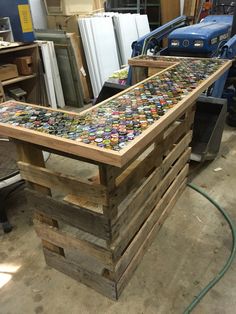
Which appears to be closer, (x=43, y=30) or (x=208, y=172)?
(x=208, y=172)

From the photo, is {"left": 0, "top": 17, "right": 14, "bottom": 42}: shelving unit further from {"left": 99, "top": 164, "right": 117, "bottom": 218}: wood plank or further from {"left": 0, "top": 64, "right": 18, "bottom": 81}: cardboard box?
{"left": 99, "top": 164, "right": 117, "bottom": 218}: wood plank

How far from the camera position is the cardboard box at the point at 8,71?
294 cm

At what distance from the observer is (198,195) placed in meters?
2.10

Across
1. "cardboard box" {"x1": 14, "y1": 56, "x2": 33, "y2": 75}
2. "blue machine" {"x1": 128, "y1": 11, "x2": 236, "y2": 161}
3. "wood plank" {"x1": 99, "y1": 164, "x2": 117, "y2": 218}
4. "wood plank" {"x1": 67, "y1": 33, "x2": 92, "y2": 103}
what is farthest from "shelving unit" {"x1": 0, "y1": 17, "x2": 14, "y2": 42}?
"wood plank" {"x1": 99, "y1": 164, "x2": 117, "y2": 218}

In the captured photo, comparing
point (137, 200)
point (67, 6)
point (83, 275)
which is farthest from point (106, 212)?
point (67, 6)

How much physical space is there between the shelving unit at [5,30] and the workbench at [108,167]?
7.07 ft

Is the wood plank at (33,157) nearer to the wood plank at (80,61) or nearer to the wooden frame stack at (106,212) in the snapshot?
the wooden frame stack at (106,212)

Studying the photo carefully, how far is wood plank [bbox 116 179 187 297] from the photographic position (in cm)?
138

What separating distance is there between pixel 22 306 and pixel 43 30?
3358mm

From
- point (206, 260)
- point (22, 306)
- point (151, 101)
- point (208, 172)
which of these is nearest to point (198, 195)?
point (208, 172)

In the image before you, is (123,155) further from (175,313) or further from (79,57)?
(79,57)

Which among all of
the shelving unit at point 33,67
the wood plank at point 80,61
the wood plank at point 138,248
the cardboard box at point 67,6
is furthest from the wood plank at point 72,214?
the cardboard box at point 67,6

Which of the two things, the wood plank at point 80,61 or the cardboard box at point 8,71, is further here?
the wood plank at point 80,61

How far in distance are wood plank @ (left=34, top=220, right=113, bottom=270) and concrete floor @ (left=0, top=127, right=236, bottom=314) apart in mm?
272
